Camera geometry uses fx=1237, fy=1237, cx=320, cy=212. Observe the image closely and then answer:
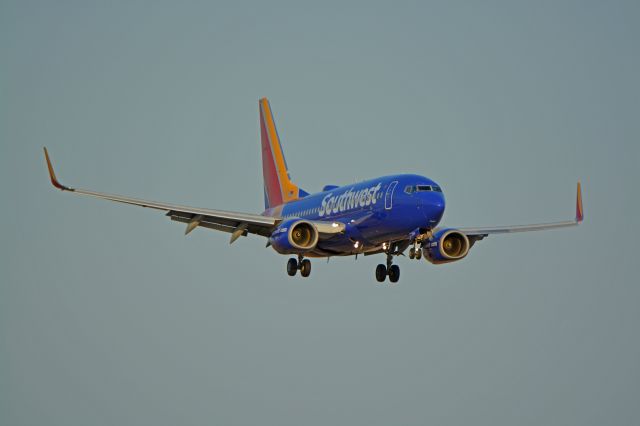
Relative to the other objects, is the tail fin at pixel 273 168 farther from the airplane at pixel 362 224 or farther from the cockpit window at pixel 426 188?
the cockpit window at pixel 426 188

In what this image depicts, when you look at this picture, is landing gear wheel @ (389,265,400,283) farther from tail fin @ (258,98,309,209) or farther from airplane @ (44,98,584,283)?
tail fin @ (258,98,309,209)

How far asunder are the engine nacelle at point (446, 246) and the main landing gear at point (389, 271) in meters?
2.42

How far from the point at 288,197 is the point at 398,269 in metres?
11.2

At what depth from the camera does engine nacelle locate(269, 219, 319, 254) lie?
54219 mm

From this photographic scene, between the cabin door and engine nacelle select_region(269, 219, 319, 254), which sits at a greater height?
the cabin door

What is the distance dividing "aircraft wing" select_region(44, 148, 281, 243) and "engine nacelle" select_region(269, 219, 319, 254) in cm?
208

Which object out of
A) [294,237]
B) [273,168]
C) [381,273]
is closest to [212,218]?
[294,237]

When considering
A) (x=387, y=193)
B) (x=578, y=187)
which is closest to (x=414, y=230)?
(x=387, y=193)

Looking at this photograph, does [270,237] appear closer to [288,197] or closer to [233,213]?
[233,213]

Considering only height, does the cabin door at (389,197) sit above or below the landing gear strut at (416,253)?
above

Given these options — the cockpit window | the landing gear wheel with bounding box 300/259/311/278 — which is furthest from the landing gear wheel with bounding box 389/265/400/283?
the cockpit window

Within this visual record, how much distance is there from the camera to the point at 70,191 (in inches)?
2083

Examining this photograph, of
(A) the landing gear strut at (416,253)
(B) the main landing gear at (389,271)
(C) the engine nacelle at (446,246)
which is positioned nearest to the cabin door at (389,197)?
(A) the landing gear strut at (416,253)

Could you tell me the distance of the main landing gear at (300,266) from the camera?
2277 inches
